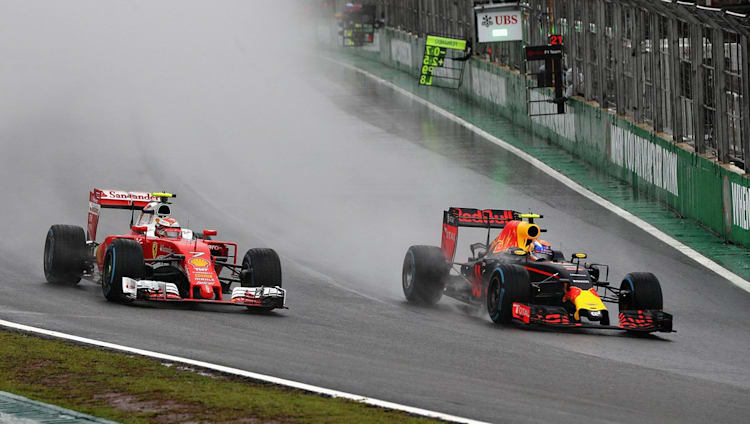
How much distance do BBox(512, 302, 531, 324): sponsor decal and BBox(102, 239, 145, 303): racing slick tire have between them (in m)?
4.70

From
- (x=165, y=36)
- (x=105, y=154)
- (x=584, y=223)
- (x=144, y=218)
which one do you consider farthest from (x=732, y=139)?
(x=165, y=36)

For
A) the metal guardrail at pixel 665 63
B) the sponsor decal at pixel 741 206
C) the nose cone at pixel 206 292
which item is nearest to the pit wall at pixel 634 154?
the sponsor decal at pixel 741 206

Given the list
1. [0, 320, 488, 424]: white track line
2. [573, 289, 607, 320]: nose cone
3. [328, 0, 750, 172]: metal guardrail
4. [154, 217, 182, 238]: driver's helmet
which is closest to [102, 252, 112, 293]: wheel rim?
[154, 217, 182, 238]: driver's helmet

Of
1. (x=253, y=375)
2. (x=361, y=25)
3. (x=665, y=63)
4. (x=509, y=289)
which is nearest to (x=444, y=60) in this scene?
(x=361, y=25)

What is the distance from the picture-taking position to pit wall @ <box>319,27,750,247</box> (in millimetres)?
24641

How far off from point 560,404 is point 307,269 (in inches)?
407

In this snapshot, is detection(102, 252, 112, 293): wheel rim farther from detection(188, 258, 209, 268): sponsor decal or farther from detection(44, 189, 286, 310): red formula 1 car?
detection(188, 258, 209, 268): sponsor decal

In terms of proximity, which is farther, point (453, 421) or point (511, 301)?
point (511, 301)

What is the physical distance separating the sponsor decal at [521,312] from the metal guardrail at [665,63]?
840cm

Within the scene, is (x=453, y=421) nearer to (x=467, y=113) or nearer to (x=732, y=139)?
(x=732, y=139)

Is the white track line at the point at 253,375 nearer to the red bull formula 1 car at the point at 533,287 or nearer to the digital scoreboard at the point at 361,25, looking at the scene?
the red bull formula 1 car at the point at 533,287

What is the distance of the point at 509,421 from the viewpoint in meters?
11.2

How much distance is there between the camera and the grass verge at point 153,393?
10.8 m

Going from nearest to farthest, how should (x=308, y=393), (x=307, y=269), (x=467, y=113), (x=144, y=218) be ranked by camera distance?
(x=308, y=393) < (x=144, y=218) < (x=307, y=269) < (x=467, y=113)
